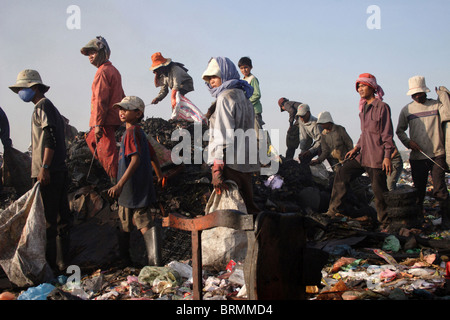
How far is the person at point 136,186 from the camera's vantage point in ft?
14.9

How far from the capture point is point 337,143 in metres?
7.97

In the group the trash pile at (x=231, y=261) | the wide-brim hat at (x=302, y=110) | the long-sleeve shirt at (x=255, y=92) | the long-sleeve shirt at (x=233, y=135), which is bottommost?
the trash pile at (x=231, y=261)

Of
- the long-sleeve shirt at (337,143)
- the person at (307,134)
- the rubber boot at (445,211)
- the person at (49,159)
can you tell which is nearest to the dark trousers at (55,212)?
the person at (49,159)

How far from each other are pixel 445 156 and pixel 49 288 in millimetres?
5897

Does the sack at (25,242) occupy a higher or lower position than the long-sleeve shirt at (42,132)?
lower

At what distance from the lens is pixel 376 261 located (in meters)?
4.55

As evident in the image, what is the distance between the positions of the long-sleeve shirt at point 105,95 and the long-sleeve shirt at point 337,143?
3.97 metres

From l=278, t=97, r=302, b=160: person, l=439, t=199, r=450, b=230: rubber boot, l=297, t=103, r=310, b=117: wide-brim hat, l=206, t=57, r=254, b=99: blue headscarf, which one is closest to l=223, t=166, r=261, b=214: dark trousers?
l=206, t=57, r=254, b=99: blue headscarf

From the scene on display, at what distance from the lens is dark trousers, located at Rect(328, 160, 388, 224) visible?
251 inches

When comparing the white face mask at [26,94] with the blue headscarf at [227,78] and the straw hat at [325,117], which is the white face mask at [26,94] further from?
the straw hat at [325,117]

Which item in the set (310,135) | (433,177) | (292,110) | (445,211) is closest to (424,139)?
(433,177)

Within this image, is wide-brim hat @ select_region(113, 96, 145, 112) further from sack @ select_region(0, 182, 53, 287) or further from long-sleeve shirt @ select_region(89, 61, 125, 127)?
long-sleeve shirt @ select_region(89, 61, 125, 127)

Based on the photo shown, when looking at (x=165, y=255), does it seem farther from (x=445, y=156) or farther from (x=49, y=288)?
(x=445, y=156)
